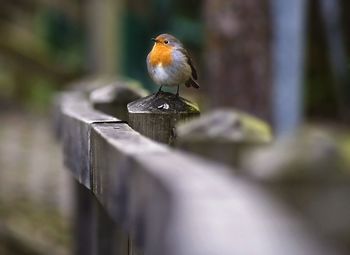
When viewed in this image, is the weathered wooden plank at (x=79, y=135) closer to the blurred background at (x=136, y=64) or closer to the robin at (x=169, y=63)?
the robin at (x=169, y=63)

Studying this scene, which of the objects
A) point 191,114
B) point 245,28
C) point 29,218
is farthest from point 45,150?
point 191,114

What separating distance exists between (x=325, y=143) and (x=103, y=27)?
321 inches

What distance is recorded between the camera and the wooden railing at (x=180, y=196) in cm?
116

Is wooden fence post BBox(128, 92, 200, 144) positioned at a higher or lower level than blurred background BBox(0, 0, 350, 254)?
higher

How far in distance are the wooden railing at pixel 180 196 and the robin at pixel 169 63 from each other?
14 cm

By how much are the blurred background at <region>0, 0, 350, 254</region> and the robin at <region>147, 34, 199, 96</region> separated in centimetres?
268

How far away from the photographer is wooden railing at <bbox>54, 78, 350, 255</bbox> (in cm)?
116

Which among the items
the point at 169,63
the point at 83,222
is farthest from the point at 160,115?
the point at 83,222

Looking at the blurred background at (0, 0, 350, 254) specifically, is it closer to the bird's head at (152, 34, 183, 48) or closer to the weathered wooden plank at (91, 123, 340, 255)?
the bird's head at (152, 34, 183, 48)

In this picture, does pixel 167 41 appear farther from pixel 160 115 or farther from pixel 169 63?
pixel 160 115

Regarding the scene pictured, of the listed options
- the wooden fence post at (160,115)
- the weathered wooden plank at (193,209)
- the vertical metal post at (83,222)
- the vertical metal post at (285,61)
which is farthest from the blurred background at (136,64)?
the weathered wooden plank at (193,209)

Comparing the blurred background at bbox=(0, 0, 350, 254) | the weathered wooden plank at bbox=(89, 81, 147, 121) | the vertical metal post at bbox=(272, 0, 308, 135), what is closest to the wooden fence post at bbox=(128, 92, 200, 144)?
the weathered wooden plank at bbox=(89, 81, 147, 121)

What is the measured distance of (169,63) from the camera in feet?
8.61

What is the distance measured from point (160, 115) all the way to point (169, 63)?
0.22 m
